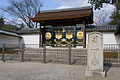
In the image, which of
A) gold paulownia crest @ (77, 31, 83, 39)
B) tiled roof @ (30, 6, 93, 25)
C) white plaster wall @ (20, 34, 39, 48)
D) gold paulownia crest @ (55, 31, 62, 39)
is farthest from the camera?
white plaster wall @ (20, 34, 39, 48)

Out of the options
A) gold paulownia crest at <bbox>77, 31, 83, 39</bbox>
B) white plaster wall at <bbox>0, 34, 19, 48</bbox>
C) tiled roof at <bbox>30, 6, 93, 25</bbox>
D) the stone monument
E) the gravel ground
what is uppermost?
tiled roof at <bbox>30, 6, 93, 25</bbox>

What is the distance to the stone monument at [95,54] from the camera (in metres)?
4.57

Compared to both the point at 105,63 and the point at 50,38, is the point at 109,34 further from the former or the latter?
the point at 105,63

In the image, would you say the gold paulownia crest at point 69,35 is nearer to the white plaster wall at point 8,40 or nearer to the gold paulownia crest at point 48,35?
the gold paulownia crest at point 48,35

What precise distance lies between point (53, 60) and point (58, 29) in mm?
7142

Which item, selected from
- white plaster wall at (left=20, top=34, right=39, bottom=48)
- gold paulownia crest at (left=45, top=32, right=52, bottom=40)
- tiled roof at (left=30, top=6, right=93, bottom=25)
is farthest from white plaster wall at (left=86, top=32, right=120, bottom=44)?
white plaster wall at (left=20, top=34, right=39, bottom=48)

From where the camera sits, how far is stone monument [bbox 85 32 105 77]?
457 centimetres

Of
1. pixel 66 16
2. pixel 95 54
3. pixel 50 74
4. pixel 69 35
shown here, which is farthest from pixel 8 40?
pixel 95 54

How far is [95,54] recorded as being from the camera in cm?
464

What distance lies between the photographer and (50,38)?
14.5 meters

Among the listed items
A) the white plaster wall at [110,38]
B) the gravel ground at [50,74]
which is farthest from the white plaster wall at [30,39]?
the gravel ground at [50,74]

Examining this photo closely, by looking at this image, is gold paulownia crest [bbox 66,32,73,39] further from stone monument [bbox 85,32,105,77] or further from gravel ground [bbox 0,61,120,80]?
stone monument [bbox 85,32,105,77]

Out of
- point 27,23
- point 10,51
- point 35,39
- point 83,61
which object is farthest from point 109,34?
point 27,23

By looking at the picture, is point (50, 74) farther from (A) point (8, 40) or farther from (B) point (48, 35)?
(A) point (8, 40)
